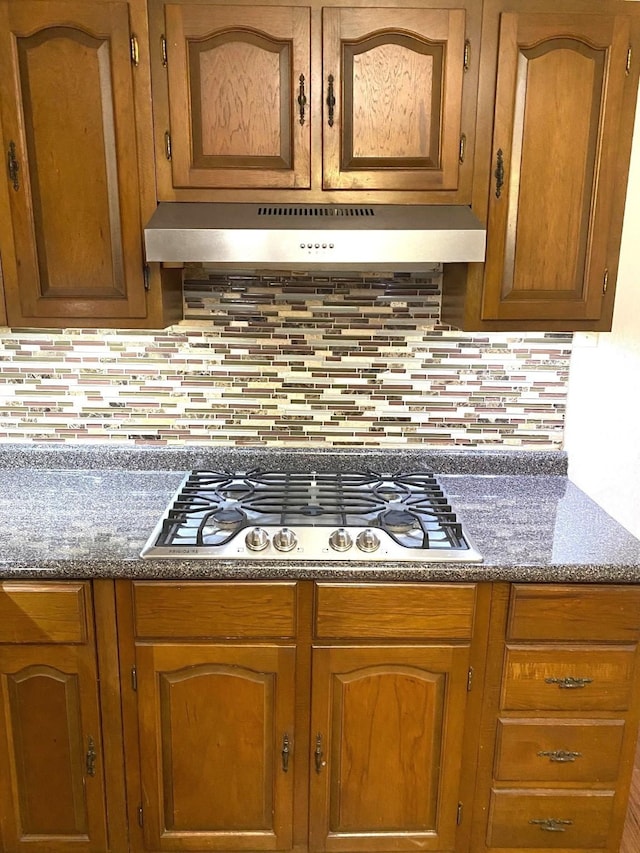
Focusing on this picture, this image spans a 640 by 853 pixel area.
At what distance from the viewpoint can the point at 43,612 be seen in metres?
1.53

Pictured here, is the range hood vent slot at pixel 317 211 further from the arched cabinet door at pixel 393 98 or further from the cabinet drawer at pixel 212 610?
the cabinet drawer at pixel 212 610

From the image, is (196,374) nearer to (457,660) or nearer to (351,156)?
(351,156)

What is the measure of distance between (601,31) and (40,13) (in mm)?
1339

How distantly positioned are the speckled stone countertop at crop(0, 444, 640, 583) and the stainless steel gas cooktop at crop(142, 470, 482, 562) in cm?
3

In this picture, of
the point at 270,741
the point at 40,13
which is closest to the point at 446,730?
the point at 270,741

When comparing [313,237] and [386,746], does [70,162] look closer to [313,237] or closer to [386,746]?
[313,237]

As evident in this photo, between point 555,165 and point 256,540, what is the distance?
120 cm

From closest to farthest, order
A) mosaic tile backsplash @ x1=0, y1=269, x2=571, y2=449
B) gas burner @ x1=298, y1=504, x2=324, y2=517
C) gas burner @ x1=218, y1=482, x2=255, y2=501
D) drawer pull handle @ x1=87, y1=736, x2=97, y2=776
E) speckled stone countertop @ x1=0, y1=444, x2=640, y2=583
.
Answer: speckled stone countertop @ x1=0, y1=444, x2=640, y2=583 → drawer pull handle @ x1=87, y1=736, x2=97, y2=776 → gas burner @ x1=298, y1=504, x2=324, y2=517 → gas burner @ x1=218, y1=482, x2=255, y2=501 → mosaic tile backsplash @ x1=0, y1=269, x2=571, y2=449

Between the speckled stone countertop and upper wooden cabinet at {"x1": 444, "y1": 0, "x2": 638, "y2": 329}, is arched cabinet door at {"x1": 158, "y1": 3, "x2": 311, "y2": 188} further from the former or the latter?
the speckled stone countertop

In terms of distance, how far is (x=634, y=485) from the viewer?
5.91 feet

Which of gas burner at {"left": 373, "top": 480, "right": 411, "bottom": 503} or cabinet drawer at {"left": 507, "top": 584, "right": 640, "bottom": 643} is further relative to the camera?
gas burner at {"left": 373, "top": 480, "right": 411, "bottom": 503}

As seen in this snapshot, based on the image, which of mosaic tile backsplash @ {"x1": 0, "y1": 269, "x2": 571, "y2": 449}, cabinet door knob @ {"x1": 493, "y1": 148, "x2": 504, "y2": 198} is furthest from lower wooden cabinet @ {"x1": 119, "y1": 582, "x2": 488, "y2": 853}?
cabinet door knob @ {"x1": 493, "y1": 148, "x2": 504, "y2": 198}

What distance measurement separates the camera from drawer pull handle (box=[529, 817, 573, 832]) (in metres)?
1.65

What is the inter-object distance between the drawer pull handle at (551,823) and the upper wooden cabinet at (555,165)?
1.28 metres
